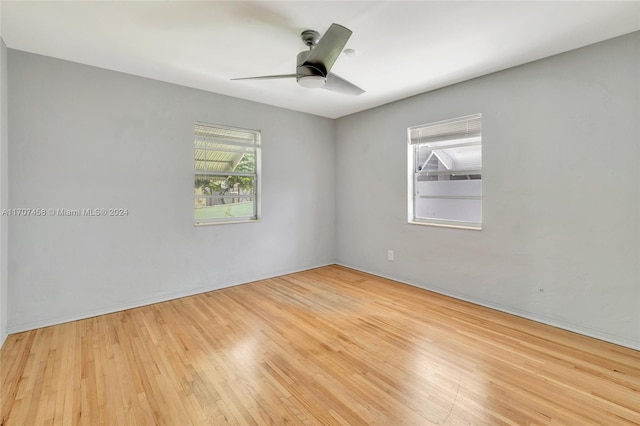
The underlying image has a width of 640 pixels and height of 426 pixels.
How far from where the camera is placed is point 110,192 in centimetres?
298

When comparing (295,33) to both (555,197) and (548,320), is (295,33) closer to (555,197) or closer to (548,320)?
(555,197)

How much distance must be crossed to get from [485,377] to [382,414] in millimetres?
836

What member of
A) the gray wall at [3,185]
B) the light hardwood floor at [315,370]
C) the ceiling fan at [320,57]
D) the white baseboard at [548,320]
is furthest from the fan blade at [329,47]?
the white baseboard at [548,320]

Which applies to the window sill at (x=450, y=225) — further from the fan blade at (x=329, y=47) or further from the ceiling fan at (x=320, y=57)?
the fan blade at (x=329, y=47)

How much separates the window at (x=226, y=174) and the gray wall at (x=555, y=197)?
231cm

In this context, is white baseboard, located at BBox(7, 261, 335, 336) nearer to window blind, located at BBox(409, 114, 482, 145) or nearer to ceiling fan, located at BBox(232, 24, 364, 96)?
ceiling fan, located at BBox(232, 24, 364, 96)

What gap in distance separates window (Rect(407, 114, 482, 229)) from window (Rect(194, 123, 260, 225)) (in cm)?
224

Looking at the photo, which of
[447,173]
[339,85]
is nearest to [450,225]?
[447,173]

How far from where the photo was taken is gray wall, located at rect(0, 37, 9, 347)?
7.72ft

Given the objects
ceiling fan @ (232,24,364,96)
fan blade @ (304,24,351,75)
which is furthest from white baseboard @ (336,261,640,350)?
fan blade @ (304,24,351,75)

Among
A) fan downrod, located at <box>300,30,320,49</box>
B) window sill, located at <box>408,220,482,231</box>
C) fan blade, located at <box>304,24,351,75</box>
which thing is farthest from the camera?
window sill, located at <box>408,220,482,231</box>

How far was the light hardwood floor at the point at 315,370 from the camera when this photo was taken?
162 centimetres

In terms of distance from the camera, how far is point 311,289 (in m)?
3.73

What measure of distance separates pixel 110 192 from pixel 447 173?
3868 mm
